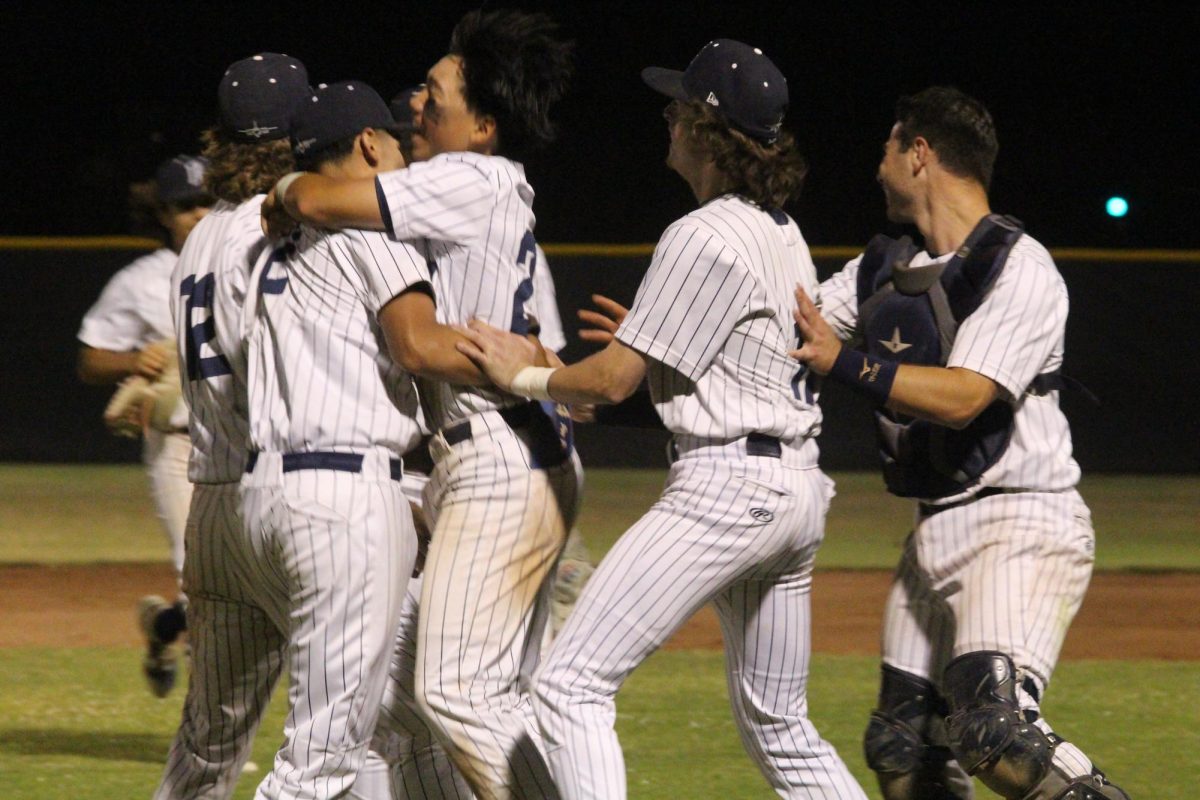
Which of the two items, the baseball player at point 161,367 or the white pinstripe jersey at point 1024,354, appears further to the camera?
the baseball player at point 161,367

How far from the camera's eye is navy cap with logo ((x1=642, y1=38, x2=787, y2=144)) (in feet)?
10.7

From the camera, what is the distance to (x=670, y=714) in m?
5.62

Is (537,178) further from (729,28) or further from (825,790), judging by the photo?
(825,790)

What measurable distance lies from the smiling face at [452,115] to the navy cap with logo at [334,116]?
0.16 m

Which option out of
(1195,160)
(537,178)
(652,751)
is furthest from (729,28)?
(652,751)

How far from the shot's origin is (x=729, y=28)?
2014cm

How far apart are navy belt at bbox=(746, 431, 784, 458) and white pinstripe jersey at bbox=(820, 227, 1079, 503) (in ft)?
1.40

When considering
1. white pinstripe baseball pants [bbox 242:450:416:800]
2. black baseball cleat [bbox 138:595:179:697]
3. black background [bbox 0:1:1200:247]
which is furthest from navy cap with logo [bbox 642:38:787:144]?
black background [bbox 0:1:1200:247]

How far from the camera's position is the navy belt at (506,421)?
3236 millimetres

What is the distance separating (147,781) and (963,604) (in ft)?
7.97

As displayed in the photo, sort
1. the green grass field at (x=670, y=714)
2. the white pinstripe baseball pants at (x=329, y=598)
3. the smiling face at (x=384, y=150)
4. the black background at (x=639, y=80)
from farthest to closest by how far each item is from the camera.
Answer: the black background at (x=639, y=80) < the green grass field at (x=670, y=714) < the smiling face at (x=384, y=150) < the white pinstripe baseball pants at (x=329, y=598)

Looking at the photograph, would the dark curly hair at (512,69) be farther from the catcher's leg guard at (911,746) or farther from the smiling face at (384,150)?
the catcher's leg guard at (911,746)

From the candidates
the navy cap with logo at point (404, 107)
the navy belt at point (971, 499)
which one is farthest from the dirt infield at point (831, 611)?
the navy belt at point (971, 499)

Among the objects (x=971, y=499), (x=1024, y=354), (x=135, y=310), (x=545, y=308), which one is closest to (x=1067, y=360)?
(x=135, y=310)
